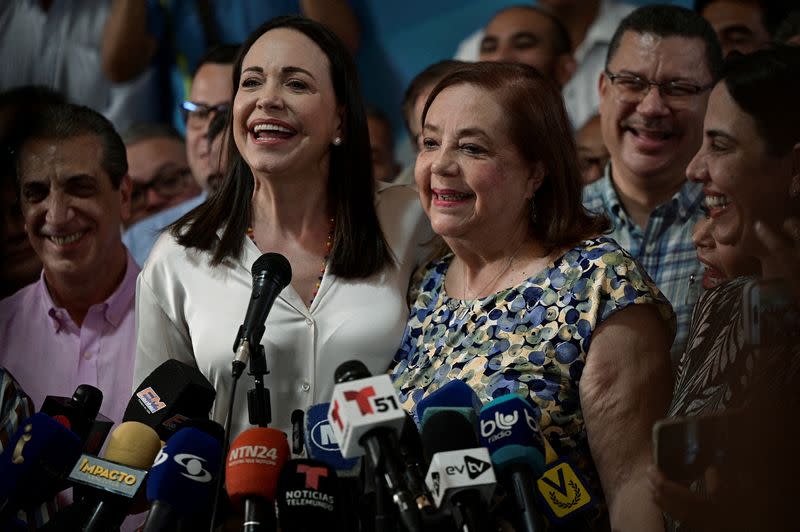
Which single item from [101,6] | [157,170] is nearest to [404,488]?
[157,170]

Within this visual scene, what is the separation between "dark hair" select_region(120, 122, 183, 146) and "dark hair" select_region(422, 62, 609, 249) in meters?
2.44

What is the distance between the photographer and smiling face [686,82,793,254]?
2.45 m

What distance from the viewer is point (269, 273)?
2357mm

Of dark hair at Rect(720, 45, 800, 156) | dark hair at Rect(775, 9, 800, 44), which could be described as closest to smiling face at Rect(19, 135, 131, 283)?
dark hair at Rect(720, 45, 800, 156)

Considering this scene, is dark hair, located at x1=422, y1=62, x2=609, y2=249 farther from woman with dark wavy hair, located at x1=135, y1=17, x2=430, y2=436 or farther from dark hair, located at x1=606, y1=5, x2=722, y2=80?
dark hair, located at x1=606, y1=5, x2=722, y2=80

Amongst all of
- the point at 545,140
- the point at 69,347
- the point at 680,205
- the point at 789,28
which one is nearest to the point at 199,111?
the point at 69,347

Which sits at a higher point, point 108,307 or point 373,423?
point 108,307

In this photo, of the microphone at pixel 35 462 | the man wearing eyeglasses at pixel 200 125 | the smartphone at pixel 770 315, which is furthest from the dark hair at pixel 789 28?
the microphone at pixel 35 462

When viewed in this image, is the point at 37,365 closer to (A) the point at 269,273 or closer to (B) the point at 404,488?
(A) the point at 269,273

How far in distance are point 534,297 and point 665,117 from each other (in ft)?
4.12

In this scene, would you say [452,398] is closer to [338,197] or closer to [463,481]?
[463,481]

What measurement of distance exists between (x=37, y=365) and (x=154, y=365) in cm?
61

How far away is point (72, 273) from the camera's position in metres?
3.51

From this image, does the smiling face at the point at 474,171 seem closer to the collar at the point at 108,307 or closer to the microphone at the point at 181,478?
the microphone at the point at 181,478
